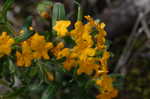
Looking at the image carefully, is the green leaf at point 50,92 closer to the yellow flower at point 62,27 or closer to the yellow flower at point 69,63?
the yellow flower at point 69,63

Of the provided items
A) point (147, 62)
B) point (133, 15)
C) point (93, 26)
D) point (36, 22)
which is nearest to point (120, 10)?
point (133, 15)

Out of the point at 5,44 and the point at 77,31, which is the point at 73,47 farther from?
the point at 5,44

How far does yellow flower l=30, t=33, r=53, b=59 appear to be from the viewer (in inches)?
72.1

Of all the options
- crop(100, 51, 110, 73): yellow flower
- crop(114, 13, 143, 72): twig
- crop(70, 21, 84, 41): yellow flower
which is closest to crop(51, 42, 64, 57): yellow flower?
crop(70, 21, 84, 41): yellow flower

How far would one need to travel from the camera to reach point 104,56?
6.18ft

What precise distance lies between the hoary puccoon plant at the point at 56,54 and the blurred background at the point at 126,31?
1.27 m

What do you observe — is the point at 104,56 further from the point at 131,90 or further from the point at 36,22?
the point at 36,22

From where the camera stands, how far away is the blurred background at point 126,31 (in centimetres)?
345

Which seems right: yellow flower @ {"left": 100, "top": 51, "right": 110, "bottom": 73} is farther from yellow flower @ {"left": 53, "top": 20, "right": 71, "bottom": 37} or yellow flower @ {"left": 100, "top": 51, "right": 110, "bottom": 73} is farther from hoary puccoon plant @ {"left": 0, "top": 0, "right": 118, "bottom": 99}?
yellow flower @ {"left": 53, "top": 20, "right": 71, "bottom": 37}

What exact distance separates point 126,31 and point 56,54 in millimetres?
1993

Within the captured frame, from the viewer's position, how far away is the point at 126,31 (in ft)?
12.5

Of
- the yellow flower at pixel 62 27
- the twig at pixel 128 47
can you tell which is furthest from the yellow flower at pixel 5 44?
the twig at pixel 128 47

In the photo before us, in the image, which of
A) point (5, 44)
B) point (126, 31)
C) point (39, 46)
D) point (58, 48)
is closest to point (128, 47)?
point (126, 31)

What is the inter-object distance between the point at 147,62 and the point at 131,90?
0.34 metres
